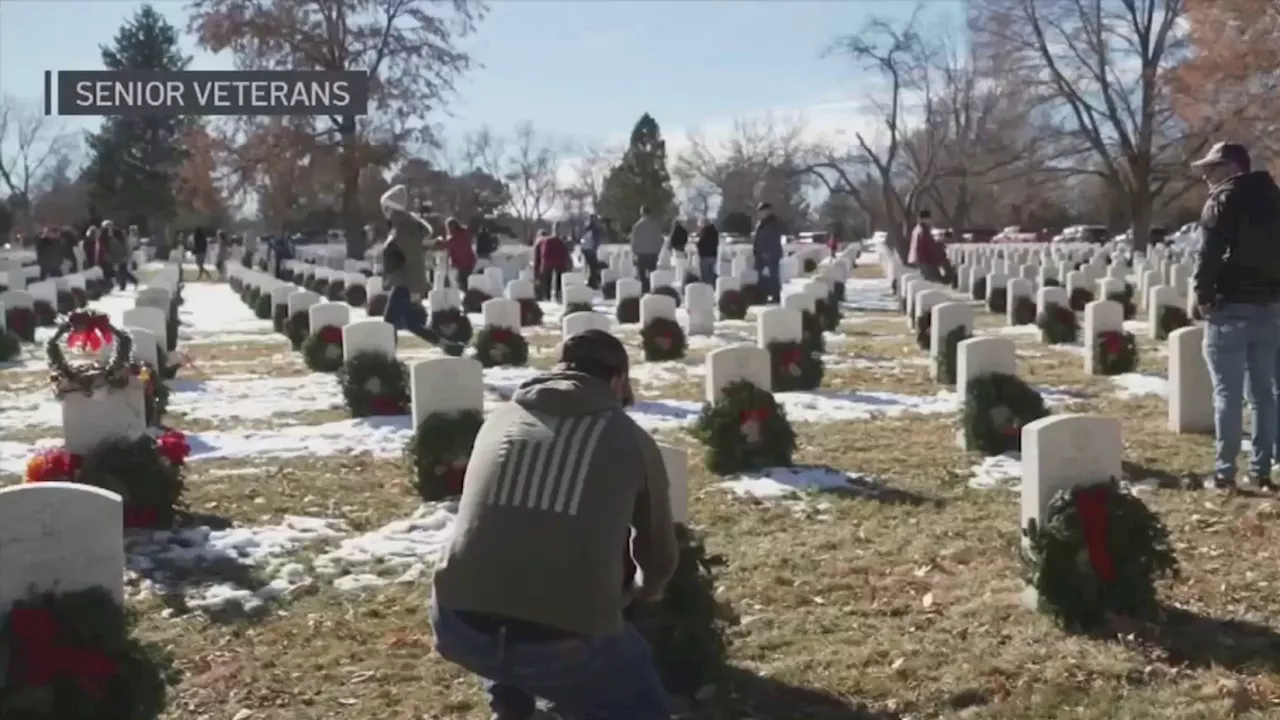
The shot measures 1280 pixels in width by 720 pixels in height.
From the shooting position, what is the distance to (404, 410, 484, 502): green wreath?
847 centimetres

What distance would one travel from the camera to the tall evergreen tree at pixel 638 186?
7031 cm

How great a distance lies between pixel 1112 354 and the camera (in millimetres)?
13375

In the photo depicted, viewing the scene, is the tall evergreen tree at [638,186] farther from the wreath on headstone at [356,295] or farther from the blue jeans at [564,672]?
the blue jeans at [564,672]

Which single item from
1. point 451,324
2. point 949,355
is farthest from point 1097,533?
point 451,324

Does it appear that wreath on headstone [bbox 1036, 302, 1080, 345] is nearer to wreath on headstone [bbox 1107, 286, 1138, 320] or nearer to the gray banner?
wreath on headstone [bbox 1107, 286, 1138, 320]

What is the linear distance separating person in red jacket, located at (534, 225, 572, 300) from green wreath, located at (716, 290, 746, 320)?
591 centimetres

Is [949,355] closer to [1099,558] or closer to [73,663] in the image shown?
[1099,558]

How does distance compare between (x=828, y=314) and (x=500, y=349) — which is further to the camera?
(x=828, y=314)

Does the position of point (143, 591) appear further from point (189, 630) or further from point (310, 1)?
point (310, 1)

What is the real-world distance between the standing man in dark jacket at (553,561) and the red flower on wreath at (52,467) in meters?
4.69

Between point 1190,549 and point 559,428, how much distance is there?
4464 mm

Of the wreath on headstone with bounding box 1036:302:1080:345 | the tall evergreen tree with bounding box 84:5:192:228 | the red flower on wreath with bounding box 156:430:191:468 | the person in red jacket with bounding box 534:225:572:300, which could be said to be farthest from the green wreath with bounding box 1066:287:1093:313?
the tall evergreen tree with bounding box 84:5:192:228

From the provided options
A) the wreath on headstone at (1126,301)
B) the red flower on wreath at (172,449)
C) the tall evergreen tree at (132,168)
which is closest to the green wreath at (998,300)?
the wreath on headstone at (1126,301)

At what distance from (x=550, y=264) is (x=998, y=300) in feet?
28.6
